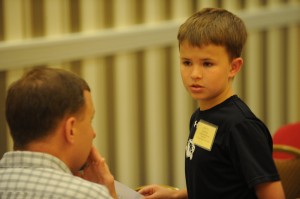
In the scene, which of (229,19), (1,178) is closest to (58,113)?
(1,178)

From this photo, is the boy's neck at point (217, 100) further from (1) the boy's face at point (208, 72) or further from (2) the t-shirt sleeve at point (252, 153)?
(2) the t-shirt sleeve at point (252, 153)

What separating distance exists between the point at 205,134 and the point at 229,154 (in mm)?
129

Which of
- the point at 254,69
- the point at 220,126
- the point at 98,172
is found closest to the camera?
the point at 98,172

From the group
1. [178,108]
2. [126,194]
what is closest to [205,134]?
[126,194]

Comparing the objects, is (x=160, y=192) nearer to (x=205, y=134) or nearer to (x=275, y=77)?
(x=205, y=134)

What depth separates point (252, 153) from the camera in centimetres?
198

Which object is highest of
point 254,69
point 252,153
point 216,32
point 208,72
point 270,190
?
point 216,32

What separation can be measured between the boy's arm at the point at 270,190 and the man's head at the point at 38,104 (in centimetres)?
70

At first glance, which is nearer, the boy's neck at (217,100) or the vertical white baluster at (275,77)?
the boy's neck at (217,100)

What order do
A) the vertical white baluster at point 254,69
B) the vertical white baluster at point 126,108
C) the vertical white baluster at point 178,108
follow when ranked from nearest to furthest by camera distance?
1. the vertical white baluster at point 126,108
2. the vertical white baluster at point 178,108
3. the vertical white baluster at point 254,69

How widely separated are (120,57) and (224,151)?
148 cm

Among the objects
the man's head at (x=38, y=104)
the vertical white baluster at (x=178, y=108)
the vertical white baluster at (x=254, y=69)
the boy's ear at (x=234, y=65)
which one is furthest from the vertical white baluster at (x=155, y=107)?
the man's head at (x=38, y=104)

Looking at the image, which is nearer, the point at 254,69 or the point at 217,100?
the point at 217,100

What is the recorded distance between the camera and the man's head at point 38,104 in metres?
1.64
